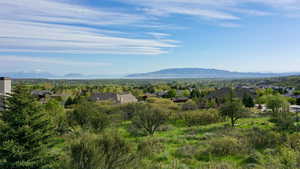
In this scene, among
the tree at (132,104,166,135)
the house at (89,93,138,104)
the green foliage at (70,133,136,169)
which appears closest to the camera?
the green foliage at (70,133,136,169)

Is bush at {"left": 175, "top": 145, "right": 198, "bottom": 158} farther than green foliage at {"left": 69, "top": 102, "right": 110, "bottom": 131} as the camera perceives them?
No

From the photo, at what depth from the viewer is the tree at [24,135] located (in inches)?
408

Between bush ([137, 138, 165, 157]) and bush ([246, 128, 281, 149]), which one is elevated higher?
bush ([246, 128, 281, 149])

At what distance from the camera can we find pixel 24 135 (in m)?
10.7

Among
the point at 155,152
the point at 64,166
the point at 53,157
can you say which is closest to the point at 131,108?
the point at 155,152

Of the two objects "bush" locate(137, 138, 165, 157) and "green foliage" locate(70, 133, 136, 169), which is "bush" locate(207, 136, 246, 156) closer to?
"bush" locate(137, 138, 165, 157)

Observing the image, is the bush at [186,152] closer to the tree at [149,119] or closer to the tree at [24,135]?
the tree at [149,119]

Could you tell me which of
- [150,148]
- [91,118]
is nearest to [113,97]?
[91,118]

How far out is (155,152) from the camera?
15.7 metres

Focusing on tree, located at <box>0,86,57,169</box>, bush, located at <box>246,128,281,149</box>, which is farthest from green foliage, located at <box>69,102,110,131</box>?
bush, located at <box>246,128,281,149</box>

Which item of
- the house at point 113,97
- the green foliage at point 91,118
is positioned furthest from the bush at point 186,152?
the house at point 113,97

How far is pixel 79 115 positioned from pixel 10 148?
39.2 feet

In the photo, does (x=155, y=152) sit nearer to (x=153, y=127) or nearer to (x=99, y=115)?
(x=99, y=115)

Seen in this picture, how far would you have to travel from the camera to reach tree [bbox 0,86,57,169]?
10.4 metres
